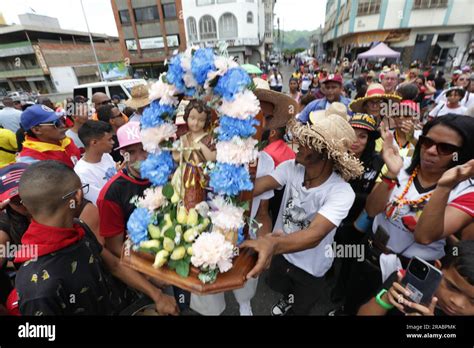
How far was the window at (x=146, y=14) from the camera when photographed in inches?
1115

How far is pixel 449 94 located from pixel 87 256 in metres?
7.64

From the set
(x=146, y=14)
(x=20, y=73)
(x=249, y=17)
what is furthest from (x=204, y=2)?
(x=20, y=73)

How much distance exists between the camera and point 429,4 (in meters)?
23.5

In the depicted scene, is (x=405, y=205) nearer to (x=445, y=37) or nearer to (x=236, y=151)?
(x=236, y=151)

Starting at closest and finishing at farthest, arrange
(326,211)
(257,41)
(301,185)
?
(326,211) < (301,185) < (257,41)

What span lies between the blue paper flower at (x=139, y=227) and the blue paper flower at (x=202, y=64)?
1.06m

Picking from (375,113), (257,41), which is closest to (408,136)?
(375,113)

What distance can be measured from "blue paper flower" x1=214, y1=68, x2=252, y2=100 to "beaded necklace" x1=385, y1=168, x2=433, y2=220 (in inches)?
62.5

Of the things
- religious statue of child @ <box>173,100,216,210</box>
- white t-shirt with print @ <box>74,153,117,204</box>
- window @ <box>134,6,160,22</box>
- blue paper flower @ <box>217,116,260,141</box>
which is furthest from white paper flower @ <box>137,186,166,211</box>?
window @ <box>134,6,160,22</box>

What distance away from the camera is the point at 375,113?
403cm

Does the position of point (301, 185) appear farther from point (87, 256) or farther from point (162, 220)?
point (87, 256)

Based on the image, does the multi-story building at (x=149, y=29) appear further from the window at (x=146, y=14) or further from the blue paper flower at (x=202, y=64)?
the blue paper flower at (x=202, y=64)

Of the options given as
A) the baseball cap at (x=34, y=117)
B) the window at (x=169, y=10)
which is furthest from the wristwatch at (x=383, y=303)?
the window at (x=169, y=10)

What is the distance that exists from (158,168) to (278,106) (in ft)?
4.73
